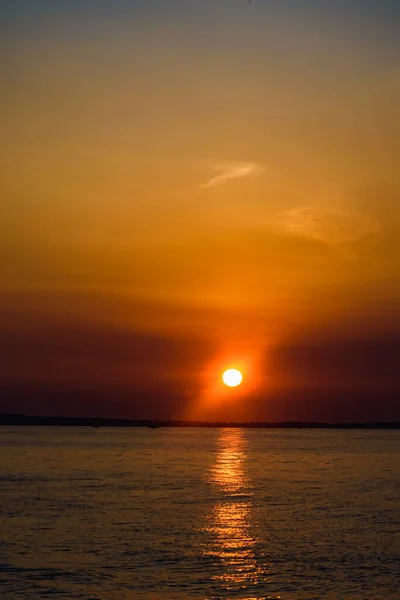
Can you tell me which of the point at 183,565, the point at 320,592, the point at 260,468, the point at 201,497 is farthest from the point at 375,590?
the point at 260,468

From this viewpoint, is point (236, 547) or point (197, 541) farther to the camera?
point (197, 541)

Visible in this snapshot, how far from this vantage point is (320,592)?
35.2 metres

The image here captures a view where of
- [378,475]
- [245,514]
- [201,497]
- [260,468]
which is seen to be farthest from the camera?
[260,468]

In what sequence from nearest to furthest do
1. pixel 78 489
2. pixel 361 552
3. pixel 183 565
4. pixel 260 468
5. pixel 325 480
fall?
pixel 183 565 → pixel 361 552 → pixel 78 489 → pixel 325 480 → pixel 260 468

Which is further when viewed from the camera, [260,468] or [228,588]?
[260,468]

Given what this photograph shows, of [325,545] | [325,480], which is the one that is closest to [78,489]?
[325,480]

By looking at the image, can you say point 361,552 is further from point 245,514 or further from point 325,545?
point 245,514

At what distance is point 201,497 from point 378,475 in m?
47.6

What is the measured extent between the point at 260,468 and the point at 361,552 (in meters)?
87.8

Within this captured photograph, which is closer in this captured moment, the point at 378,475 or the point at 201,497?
the point at 201,497

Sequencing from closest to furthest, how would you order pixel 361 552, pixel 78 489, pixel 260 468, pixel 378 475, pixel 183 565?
1. pixel 183 565
2. pixel 361 552
3. pixel 78 489
4. pixel 378 475
5. pixel 260 468

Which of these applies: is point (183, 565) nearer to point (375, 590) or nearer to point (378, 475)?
point (375, 590)

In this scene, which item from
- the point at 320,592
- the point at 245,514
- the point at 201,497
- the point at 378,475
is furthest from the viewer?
the point at 378,475

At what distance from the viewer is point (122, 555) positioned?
143ft
